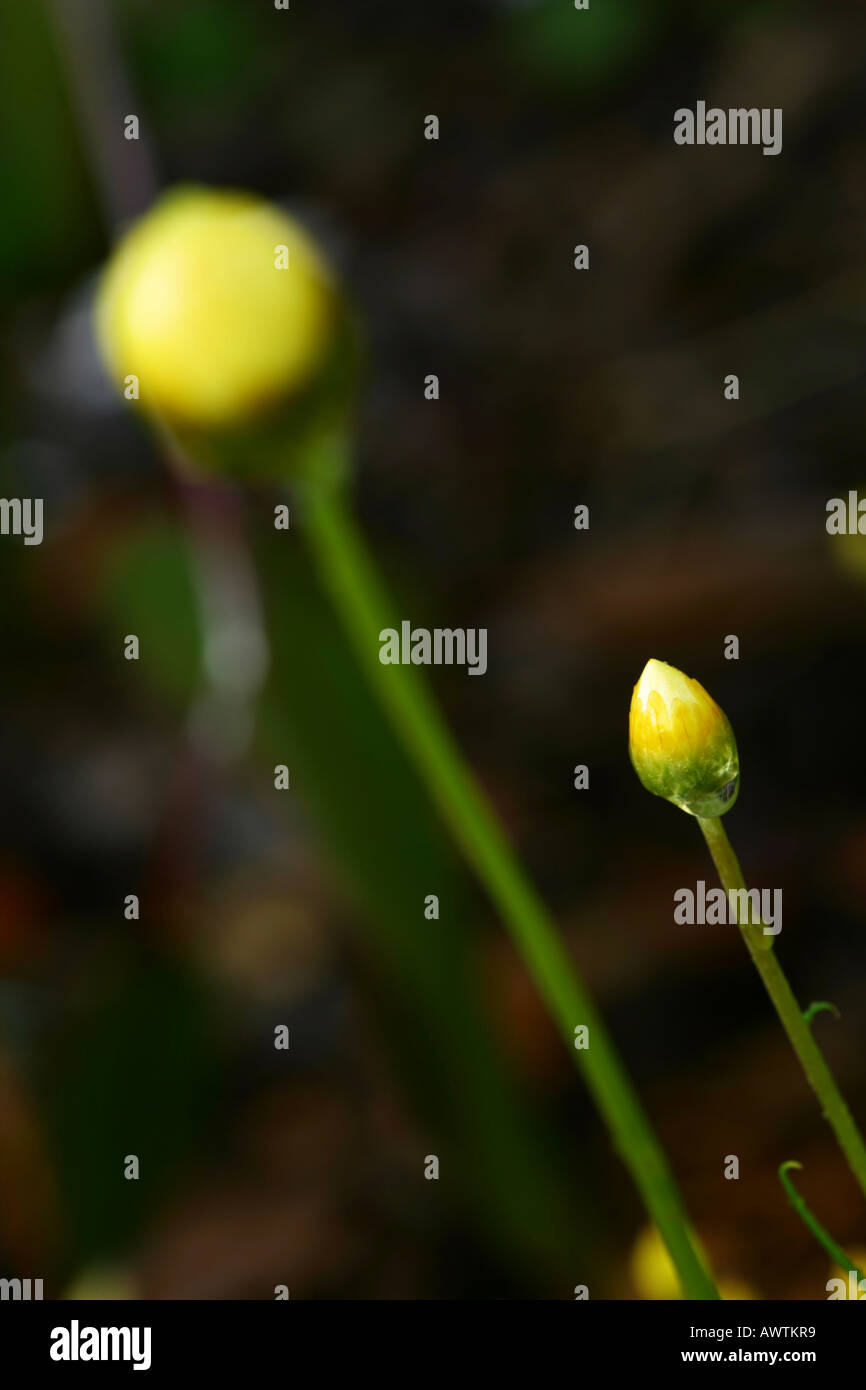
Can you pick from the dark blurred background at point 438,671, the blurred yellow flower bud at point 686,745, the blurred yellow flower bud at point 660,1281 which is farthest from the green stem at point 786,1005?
the dark blurred background at point 438,671

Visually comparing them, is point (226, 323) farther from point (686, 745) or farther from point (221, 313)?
point (686, 745)

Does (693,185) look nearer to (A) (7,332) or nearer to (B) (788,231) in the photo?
(B) (788,231)

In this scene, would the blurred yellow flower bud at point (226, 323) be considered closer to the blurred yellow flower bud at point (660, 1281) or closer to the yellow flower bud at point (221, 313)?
the yellow flower bud at point (221, 313)

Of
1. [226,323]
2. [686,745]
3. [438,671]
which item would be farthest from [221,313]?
[438,671]

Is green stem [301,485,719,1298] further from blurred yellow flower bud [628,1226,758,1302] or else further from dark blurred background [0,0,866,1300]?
dark blurred background [0,0,866,1300]
